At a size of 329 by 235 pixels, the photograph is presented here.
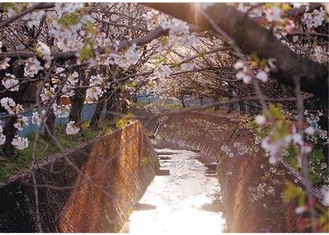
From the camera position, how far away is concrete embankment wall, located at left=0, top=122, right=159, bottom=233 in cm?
977

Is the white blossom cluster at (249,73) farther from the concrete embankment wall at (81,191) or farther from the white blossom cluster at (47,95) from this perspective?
the white blossom cluster at (47,95)

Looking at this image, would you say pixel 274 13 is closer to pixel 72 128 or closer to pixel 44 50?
pixel 44 50

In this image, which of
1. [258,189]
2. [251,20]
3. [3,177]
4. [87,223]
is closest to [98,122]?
[87,223]

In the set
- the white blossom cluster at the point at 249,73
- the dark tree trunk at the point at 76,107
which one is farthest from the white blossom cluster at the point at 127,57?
the dark tree trunk at the point at 76,107

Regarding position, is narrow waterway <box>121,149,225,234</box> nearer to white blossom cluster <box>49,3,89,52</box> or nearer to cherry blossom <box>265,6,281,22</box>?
white blossom cluster <box>49,3,89,52</box>

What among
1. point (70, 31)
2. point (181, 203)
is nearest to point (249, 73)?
point (70, 31)

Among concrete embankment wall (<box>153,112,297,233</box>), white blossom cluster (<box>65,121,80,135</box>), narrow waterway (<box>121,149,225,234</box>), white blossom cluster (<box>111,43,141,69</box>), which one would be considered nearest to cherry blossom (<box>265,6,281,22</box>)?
white blossom cluster (<box>111,43,141,69</box>)

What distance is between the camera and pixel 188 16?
4.13 m

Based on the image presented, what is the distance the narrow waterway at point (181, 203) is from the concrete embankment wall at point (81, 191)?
0.57 metres

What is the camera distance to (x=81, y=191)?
1361 cm

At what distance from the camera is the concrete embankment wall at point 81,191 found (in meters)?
9.77

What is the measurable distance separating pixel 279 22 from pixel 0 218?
23.4 feet

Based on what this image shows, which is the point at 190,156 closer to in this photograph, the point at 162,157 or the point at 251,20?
the point at 162,157

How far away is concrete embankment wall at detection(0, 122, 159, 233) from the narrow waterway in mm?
567
